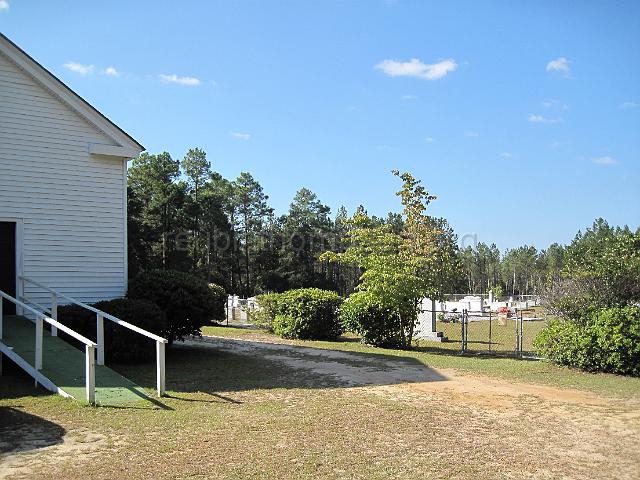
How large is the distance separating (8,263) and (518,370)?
11.9m

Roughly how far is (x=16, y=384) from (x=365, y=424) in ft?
20.2

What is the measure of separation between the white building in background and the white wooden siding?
2 centimetres

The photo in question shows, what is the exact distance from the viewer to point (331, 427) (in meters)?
7.76

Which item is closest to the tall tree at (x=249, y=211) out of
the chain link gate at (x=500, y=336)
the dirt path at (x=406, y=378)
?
the chain link gate at (x=500, y=336)

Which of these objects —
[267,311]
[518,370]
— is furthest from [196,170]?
[518,370]

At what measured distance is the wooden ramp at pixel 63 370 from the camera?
9.12 meters

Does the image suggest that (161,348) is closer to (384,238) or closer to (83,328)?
(83,328)

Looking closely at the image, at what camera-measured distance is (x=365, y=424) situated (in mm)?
7969

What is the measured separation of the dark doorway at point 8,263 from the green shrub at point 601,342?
1264 centimetres

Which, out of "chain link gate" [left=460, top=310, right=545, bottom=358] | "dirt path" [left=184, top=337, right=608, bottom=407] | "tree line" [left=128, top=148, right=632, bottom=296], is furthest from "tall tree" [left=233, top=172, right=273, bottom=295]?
"dirt path" [left=184, top=337, right=608, bottom=407]

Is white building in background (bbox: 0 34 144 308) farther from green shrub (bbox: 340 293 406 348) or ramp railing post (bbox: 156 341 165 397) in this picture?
green shrub (bbox: 340 293 406 348)

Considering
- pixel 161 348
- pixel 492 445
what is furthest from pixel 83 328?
pixel 492 445

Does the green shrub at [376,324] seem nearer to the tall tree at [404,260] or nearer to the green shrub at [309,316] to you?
the tall tree at [404,260]

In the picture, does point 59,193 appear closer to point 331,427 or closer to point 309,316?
point 331,427
